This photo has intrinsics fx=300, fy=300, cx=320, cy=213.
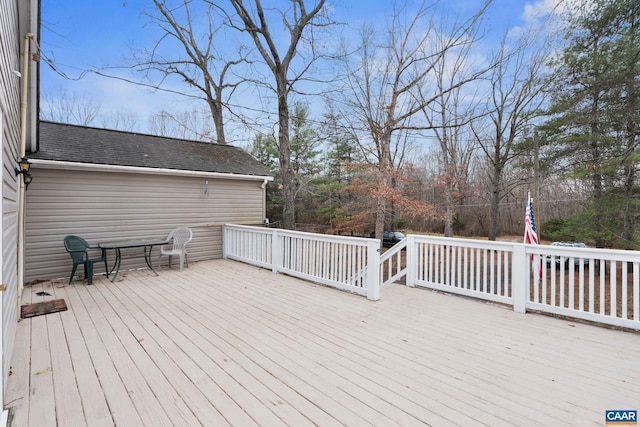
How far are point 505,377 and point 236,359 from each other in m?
2.16

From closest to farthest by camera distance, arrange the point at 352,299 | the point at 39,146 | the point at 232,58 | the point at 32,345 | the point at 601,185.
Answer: the point at 32,345
the point at 352,299
the point at 39,146
the point at 601,185
the point at 232,58

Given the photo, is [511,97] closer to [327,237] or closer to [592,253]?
[592,253]

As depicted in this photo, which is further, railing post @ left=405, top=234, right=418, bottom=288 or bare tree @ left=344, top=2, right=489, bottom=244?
bare tree @ left=344, top=2, right=489, bottom=244

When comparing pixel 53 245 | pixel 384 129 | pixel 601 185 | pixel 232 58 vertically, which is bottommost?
pixel 53 245

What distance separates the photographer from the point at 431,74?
522 inches

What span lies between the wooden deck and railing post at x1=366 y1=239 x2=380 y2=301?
0.81ft

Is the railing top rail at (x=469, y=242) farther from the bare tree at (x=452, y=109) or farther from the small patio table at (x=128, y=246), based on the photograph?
the bare tree at (x=452, y=109)

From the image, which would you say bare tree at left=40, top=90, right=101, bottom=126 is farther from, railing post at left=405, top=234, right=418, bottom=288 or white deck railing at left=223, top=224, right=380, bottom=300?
railing post at left=405, top=234, right=418, bottom=288

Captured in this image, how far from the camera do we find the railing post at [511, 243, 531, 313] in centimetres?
377

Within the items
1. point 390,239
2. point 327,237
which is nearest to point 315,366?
point 327,237

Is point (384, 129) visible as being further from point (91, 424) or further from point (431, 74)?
point (91, 424)

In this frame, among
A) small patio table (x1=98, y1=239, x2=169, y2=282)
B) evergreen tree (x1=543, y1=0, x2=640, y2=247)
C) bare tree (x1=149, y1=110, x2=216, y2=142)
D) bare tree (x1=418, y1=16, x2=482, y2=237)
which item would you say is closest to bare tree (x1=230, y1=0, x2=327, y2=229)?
small patio table (x1=98, y1=239, x2=169, y2=282)

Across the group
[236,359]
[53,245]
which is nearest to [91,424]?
[236,359]

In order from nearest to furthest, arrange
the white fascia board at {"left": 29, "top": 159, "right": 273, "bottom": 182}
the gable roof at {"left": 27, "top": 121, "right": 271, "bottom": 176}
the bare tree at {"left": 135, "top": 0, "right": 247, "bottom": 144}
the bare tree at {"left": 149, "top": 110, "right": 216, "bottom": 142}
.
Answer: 1. the white fascia board at {"left": 29, "top": 159, "right": 273, "bottom": 182}
2. the gable roof at {"left": 27, "top": 121, "right": 271, "bottom": 176}
3. the bare tree at {"left": 135, "top": 0, "right": 247, "bottom": 144}
4. the bare tree at {"left": 149, "top": 110, "right": 216, "bottom": 142}
